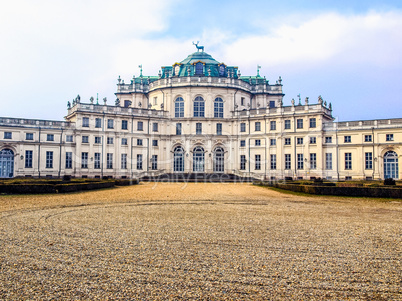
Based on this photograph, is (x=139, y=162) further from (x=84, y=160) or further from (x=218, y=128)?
(x=218, y=128)

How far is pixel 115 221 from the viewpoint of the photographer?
14102 mm

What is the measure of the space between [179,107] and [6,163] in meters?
27.5

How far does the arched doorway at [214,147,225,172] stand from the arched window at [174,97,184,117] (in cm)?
866

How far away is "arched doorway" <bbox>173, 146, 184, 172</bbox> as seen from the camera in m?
59.3

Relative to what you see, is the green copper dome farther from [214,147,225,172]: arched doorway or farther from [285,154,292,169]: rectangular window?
[285,154,292,169]: rectangular window

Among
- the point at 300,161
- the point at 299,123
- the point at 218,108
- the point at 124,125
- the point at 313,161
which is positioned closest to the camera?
the point at 313,161

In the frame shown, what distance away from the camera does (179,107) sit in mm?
60406

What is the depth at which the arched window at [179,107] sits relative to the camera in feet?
198

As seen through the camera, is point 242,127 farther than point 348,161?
Yes

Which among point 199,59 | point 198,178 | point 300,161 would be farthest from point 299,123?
point 199,59

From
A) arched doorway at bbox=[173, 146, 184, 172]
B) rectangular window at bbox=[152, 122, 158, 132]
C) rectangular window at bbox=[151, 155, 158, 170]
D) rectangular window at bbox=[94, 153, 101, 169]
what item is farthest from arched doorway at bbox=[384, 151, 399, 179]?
rectangular window at bbox=[94, 153, 101, 169]

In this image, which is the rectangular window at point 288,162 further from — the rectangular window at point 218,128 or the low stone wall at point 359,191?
the low stone wall at point 359,191

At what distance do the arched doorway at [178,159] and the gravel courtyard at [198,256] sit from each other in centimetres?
4286

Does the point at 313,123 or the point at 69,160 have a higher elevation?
the point at 313,123
